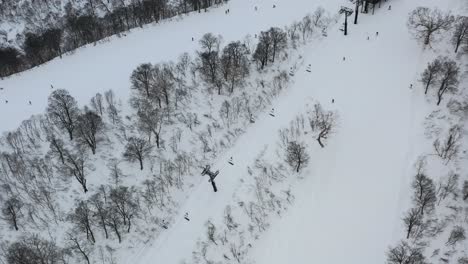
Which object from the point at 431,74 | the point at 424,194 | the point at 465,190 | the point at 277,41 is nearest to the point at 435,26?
the point at 431,74

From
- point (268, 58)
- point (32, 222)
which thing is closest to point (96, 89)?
point (32, 222)

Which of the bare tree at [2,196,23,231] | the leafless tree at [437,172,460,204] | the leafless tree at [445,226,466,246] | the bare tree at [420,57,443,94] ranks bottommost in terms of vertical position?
the leafless tree at [445,226,466,246]

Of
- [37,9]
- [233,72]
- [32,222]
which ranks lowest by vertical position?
[32,222]

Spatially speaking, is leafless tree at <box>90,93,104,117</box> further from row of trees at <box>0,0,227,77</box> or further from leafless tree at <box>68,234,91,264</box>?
row of trees at <box>0,0,227,77</box>

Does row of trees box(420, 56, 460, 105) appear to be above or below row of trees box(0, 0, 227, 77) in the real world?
below

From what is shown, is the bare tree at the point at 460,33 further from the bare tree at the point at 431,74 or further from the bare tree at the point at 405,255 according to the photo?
the bare tree at the point at 405,255

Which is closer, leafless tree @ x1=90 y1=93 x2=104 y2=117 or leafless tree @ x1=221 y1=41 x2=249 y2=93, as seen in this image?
leafless tree @ x1=90 y1=93 x2=104 y2=117

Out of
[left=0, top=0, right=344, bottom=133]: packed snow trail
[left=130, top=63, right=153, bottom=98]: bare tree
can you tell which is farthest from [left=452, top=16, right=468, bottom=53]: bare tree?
[left=130, top=63, right=153, bottom=98]: bare tree

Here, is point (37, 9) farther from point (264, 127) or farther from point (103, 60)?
point (264, 127)
